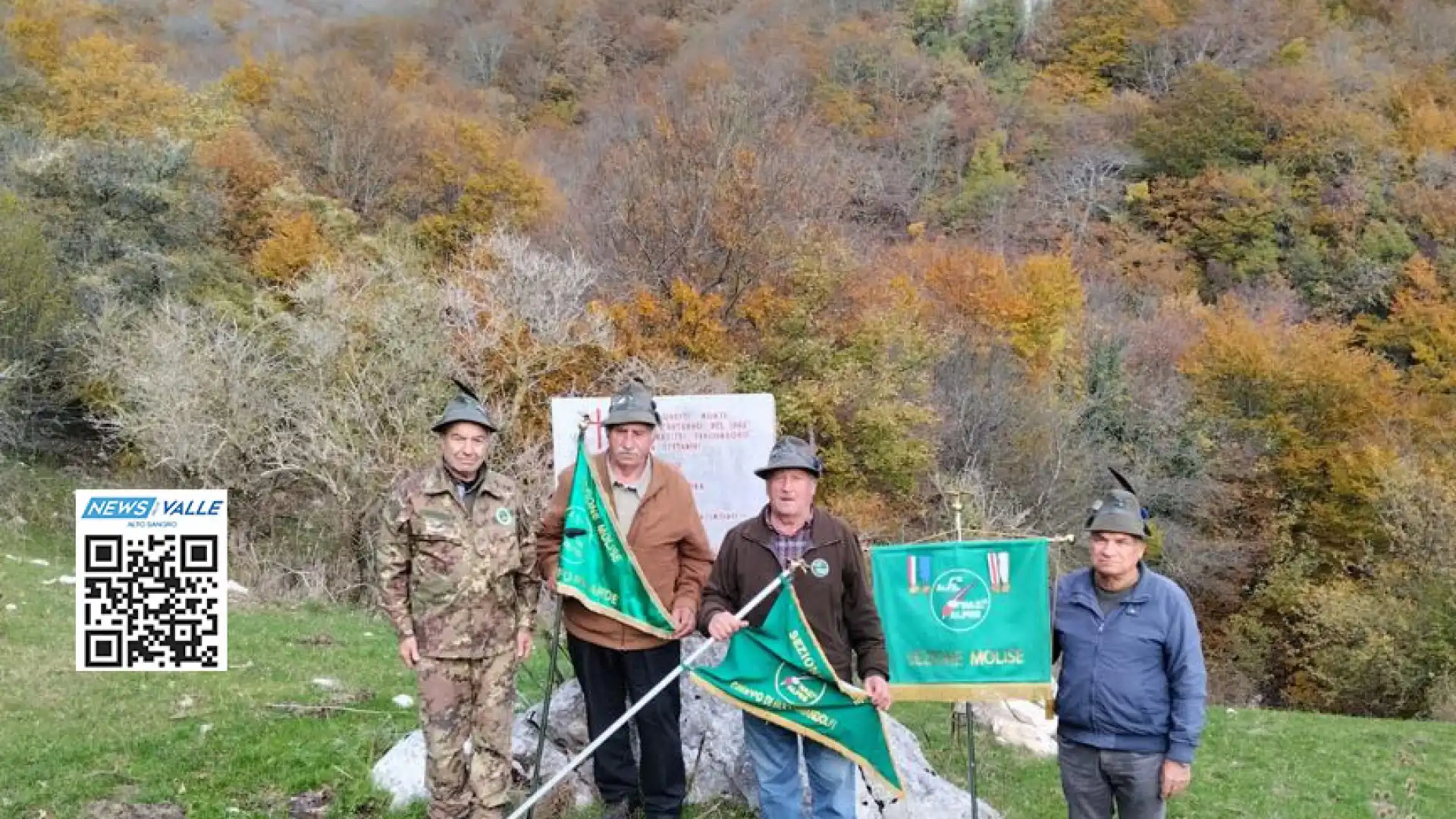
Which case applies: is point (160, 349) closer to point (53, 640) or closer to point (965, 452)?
point (53, 640)

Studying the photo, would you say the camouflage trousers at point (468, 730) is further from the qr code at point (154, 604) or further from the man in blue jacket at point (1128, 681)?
the man in blue jacket at point (1128, 681)

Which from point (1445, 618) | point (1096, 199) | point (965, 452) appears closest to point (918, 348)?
point (965, 452)

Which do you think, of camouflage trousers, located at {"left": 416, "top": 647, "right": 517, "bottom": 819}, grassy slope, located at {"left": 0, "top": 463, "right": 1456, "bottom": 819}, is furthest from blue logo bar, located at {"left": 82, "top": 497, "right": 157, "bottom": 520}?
camouflage trousers, located at {"left": 416, "top": 647, "right": 517, "bottom": 819}

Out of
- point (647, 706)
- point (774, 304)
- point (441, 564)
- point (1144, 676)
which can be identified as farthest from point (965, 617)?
point (774, 304)

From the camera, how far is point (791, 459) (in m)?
5.21

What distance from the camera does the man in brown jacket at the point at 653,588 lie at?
5.74m

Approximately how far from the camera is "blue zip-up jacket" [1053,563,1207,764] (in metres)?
4.64

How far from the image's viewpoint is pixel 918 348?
3052cm

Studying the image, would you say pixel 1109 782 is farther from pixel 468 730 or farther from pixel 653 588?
pixel 468 730

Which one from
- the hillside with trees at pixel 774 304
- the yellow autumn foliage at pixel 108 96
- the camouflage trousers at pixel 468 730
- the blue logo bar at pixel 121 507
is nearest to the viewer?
the camouflage trousers at pixel 468 730

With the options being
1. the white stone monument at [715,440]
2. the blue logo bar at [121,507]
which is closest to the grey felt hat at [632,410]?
the white stone monument at [715,440]

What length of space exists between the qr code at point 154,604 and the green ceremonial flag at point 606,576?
2.95 meters

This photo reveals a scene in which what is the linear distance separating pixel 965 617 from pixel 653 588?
1.71 meters

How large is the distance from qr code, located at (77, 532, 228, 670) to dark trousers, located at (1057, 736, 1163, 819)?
221 inches
